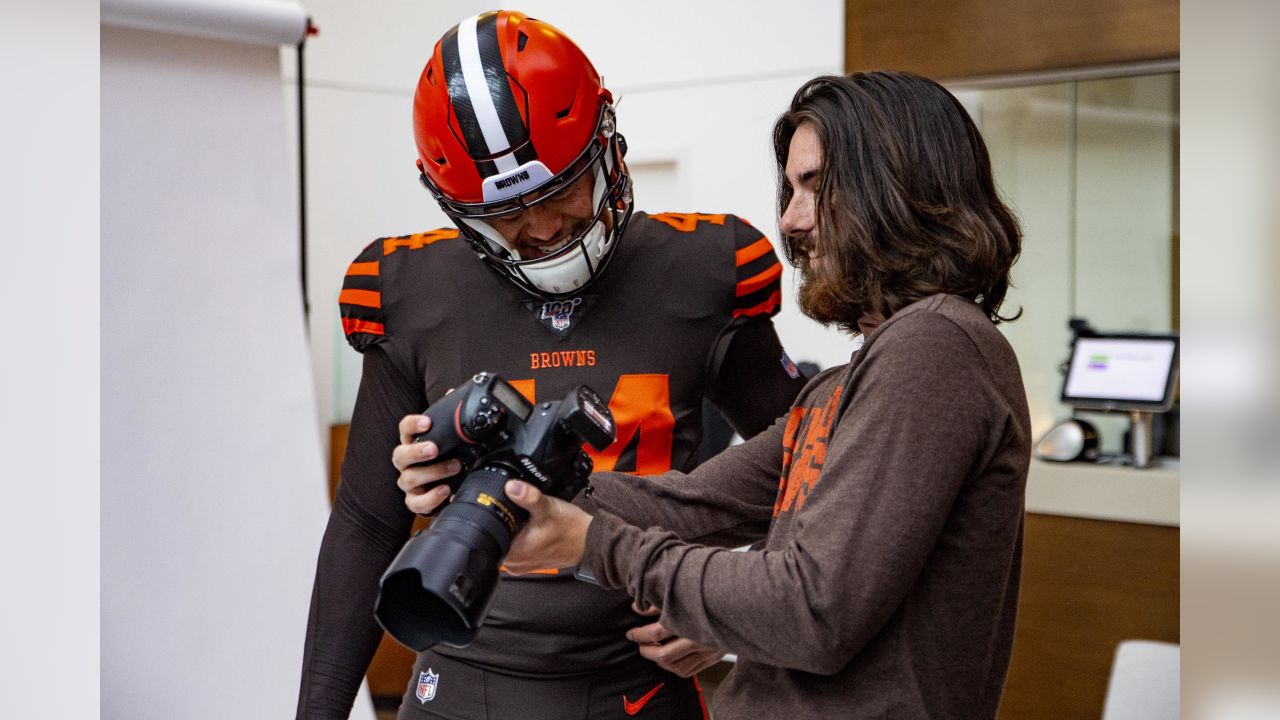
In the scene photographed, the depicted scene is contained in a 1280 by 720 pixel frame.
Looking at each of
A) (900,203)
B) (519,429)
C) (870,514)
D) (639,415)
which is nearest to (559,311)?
(639,415)

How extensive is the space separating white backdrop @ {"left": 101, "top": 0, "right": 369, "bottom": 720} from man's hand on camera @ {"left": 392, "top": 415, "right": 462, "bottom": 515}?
129 centimetres

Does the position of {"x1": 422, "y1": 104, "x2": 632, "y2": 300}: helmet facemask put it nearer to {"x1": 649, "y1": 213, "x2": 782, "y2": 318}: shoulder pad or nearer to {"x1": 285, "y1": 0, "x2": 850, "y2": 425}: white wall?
{"x1": 649, "y1": 213, "x2": 782, "y2": 318}: shoulder pad

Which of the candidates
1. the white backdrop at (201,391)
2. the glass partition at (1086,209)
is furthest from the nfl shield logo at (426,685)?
the glass partition at (1086,209)

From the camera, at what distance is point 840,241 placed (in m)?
0.93

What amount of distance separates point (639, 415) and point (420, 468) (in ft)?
1.07

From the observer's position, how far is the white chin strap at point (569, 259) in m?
1.18

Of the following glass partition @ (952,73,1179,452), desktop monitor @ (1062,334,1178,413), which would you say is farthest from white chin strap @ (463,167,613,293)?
glass partition @ (952,73,1179,452)

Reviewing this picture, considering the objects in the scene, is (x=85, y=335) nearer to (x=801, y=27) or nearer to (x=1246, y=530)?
(x=1246, y=530)

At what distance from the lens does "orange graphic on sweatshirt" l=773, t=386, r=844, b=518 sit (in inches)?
35.5

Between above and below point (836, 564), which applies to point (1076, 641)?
below

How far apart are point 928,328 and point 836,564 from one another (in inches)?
7.3

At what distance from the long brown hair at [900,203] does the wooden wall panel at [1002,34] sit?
2.81 metres

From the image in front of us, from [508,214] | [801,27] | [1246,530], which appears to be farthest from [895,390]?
[801,27]

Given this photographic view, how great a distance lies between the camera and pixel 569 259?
1185mm
